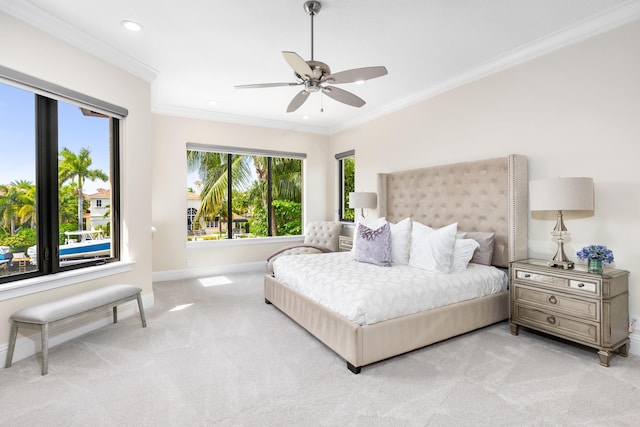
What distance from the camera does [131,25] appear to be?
2717 millimetres

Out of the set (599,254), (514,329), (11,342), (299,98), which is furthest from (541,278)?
(11,342)

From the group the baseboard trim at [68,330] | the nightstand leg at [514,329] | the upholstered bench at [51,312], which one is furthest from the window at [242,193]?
the nightstand leg at [514,329]

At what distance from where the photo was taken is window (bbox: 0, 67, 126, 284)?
8.38 ft

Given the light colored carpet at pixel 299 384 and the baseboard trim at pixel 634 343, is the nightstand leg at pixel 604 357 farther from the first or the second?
the baseboard trim at pixel 634 343

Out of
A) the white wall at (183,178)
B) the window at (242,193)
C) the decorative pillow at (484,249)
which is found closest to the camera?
the decorative pillow at (484,249)

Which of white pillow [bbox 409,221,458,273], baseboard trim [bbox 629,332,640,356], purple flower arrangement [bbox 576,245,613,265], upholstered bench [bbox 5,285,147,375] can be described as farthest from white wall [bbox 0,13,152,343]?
baseboard trim [bbox 629,332,640,356]

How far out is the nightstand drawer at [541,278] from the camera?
2.58 meters

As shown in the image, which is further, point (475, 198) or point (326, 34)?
point (475, 198)

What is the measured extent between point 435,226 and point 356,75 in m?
2.31

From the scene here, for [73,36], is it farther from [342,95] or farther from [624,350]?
[624,350]

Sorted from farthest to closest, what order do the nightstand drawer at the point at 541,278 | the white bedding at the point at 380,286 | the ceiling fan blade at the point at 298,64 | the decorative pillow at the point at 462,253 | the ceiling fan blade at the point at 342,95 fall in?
the decorative pillow at the point at 462,253 → the ceiling fan blade at the point at 342,95 → the nightstand drawer at the point at 541,278 → the white bedding at the point at 380,286 → the ceiling fan blade at the point at 298,64

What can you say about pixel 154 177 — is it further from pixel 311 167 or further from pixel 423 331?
pixel 423 331

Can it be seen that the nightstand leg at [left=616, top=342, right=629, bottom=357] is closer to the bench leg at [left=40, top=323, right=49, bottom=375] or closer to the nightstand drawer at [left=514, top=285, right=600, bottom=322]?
the nightstand drawer at [left=514, top=285, right=600, bottom=322]

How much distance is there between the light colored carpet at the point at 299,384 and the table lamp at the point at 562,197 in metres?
0.88
